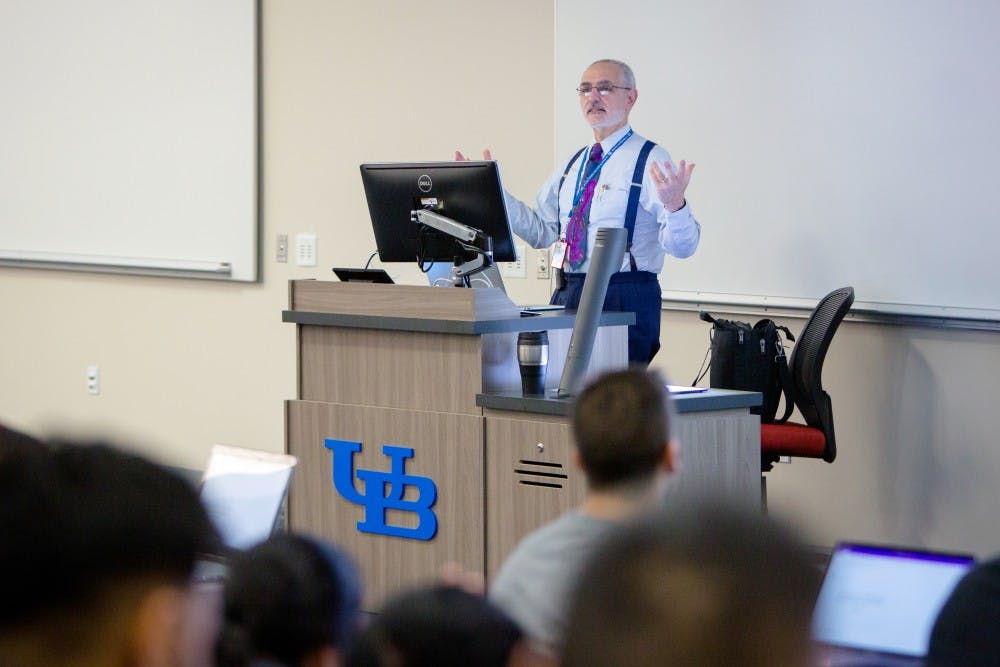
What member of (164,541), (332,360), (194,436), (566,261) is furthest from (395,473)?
(194,436)

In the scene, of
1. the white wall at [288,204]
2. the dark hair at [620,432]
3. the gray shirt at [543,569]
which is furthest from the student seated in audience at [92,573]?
the white wall at [288,204]

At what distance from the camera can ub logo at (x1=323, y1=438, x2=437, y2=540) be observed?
346 centimetres

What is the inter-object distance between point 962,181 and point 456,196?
1937 millimetres

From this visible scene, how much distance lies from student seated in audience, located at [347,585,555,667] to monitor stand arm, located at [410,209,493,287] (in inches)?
113

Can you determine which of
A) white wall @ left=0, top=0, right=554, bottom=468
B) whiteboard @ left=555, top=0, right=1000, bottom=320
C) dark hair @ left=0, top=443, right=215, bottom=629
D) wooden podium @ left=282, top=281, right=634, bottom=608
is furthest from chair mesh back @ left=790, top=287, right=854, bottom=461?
dark hair @ left=0, top=443, right=215, bottom=629

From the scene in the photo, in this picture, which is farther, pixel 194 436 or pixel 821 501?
pixel 194 436

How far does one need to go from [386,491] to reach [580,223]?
146 cm

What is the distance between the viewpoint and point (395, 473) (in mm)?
3521

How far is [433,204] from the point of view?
390 cm

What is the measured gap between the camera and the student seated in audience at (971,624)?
1.14 metres

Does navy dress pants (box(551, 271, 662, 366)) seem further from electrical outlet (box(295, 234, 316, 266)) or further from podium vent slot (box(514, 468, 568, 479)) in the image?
electrical outlet (box(295, 234, 316, 266))

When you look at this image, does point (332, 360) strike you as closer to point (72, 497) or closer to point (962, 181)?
point (962, 181)

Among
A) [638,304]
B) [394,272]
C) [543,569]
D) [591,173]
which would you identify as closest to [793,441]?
[638,304]

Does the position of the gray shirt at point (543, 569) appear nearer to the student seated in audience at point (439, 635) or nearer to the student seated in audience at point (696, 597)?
the student seated in audience at point (439, 635)
